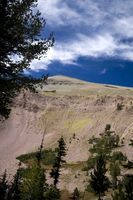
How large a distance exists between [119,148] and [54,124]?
186 ft

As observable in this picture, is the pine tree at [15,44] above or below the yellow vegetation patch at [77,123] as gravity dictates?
below

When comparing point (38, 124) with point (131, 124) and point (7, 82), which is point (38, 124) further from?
point (7, 82)

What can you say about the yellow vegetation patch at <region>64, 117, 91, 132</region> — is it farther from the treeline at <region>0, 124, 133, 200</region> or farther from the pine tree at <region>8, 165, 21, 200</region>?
the pine tree at <region>8, 165, 21, 200</region>

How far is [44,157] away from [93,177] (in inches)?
3167

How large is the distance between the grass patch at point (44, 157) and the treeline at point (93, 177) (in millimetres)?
13814

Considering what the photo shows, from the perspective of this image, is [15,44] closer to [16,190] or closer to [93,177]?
[93,177]

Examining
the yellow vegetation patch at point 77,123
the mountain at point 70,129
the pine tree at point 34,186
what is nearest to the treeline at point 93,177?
the pine tree at point 34,186

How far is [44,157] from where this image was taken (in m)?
146

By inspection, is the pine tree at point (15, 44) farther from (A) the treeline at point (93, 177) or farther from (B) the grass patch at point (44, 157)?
(B) the grass patch at point (44, 157)

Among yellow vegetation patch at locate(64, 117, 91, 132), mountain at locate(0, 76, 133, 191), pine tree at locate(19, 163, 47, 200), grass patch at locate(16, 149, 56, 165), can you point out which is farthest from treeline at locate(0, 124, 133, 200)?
yellow vegetation patch at locate(64, 117, 91, 132)

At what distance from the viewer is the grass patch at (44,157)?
141 metres

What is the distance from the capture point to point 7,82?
20984 millimetres

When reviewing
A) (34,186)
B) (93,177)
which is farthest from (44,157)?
(93,177)

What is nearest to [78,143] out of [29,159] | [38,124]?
[29,159]
